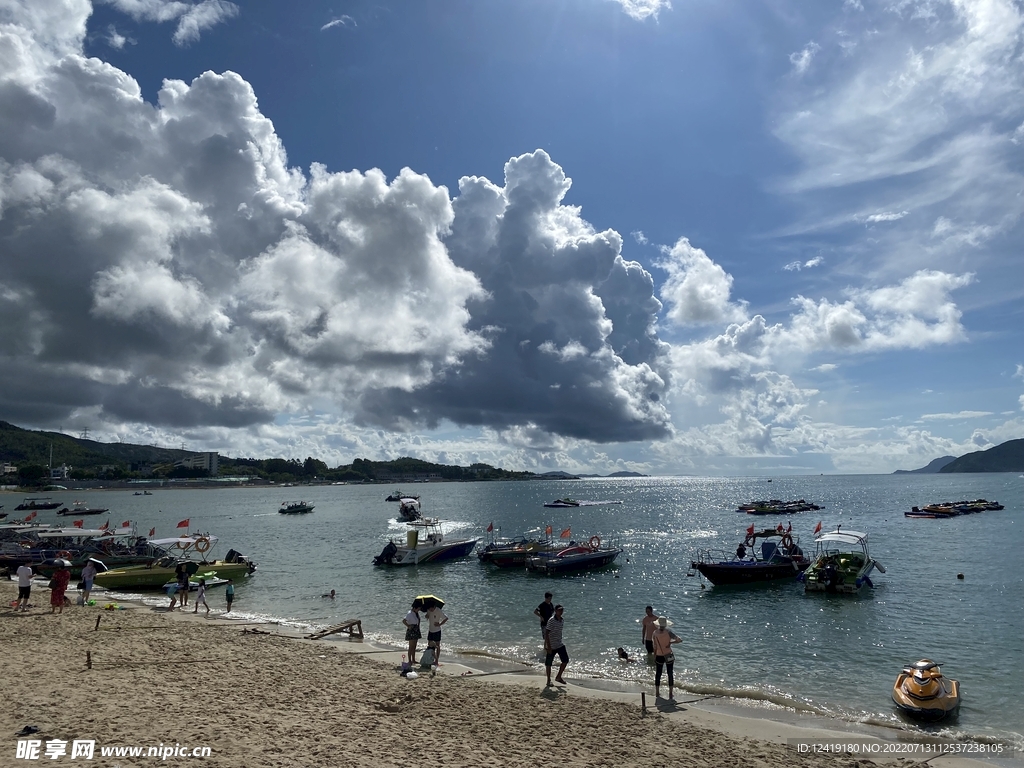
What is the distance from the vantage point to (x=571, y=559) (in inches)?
1748

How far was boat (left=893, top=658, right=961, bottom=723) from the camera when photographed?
15984 mm

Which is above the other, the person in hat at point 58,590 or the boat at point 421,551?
the person in hat at point 58,590

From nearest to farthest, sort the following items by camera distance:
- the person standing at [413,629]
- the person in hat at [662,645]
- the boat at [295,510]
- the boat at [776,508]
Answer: the person in hat at [662,645], the person standing at [413,629], the boat at [776,508], the boat at [295,510]

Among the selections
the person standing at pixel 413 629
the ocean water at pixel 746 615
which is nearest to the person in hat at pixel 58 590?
the ocean water at pixel 746 615

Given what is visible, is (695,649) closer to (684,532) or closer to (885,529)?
(684,532)

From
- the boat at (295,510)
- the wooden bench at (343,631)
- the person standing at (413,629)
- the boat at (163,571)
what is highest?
the person standing at (413,629)

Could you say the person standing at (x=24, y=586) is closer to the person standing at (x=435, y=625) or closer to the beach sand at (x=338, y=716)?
the beach sand at (x=338, y=716)

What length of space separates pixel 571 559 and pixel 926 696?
29.3 metres

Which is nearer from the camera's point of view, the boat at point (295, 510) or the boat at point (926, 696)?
the boat at point (926, 696)

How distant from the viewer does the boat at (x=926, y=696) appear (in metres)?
16.0

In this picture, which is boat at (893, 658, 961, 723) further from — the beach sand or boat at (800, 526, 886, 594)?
boat at (800, 526, 886, 594)

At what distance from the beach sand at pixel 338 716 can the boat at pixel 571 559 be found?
25.2m

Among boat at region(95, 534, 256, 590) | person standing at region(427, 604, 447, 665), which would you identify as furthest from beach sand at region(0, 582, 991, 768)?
boat at region(95, 534, 256, 590)

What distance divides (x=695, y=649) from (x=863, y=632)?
28.2 ft
